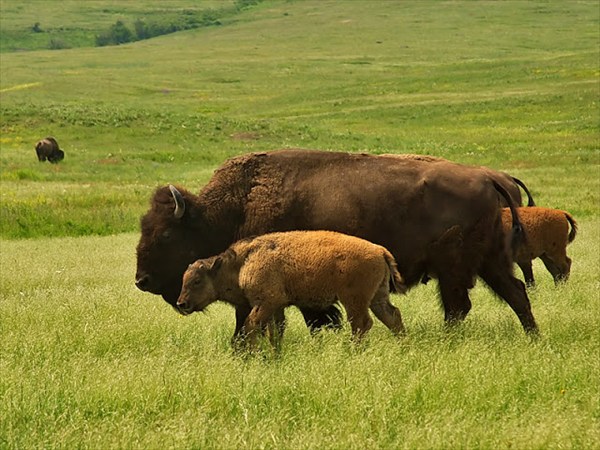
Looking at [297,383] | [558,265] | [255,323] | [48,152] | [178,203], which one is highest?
[178,203]

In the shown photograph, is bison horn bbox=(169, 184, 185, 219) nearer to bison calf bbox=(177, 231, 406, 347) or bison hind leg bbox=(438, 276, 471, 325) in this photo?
bison calf bbox=(177, 231, 406, 347)

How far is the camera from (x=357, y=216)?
30.5 feet

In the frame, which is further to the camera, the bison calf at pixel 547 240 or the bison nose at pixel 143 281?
the bison calf at pixel 547 240

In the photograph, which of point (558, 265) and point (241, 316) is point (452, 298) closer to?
point (241, 316)

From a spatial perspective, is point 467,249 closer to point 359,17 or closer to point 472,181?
point 472,181

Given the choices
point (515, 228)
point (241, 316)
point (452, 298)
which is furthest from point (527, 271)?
point (241, 316)

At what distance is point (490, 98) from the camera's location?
5872 cm

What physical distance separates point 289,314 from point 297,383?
4373mm

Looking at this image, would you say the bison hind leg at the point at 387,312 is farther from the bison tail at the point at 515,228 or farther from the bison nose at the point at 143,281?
the bison nose at the point at 143,281

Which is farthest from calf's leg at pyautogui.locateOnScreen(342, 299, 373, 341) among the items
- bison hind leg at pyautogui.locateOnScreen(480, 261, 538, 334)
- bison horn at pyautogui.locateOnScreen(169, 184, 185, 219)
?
bison horn at pyautogui.locateOnScreen(169, 184, 185, 219)

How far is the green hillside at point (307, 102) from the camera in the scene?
29.9 m

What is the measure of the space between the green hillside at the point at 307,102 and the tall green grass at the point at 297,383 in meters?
13.1

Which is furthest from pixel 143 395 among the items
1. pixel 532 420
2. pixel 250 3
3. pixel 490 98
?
pixel 250 3

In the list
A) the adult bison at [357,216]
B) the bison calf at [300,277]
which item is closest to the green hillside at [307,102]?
the adult bison at [357,216]
